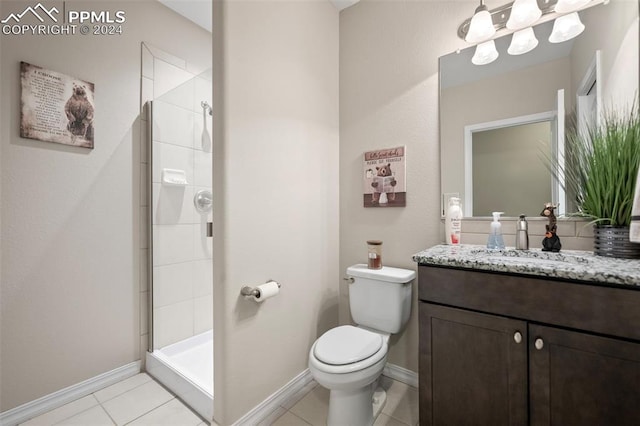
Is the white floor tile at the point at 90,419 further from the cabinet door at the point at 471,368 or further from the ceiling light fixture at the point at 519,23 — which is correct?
the ceiling light fixture at the point at 519,23

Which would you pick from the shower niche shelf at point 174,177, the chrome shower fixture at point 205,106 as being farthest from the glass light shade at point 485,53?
the shower niche shelf at point 174,177

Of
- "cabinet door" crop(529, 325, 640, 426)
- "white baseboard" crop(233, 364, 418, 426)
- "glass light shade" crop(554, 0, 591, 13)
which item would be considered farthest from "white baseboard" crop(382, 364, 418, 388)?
"glass light shade" crop(554, 0, 591, 13)

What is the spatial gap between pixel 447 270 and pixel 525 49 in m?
1.25

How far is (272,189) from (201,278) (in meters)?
1.19

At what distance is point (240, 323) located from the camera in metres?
1.35

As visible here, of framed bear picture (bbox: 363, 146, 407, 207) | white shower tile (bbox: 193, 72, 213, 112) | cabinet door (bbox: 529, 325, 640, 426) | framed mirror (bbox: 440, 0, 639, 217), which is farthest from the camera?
white shower tile (bbox: 193, 72, 213, 112)

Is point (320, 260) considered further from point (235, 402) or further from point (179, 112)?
point (179, 112)

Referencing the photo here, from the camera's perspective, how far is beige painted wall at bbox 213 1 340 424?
130 cm

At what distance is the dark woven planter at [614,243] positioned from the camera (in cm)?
102

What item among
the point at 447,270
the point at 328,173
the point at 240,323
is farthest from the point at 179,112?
the point at 447,270

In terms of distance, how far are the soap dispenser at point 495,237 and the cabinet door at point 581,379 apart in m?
0.49

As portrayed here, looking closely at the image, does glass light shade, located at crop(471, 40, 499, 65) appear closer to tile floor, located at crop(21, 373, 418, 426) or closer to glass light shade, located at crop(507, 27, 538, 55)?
glass light shade, located at crop(507, 27, 538, 55)

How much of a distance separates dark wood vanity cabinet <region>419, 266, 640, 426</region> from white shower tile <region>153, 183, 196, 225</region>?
1.80m

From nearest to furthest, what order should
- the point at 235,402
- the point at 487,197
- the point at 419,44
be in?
the point at 235,402 → the point at 487,197 → the point at 419,44
